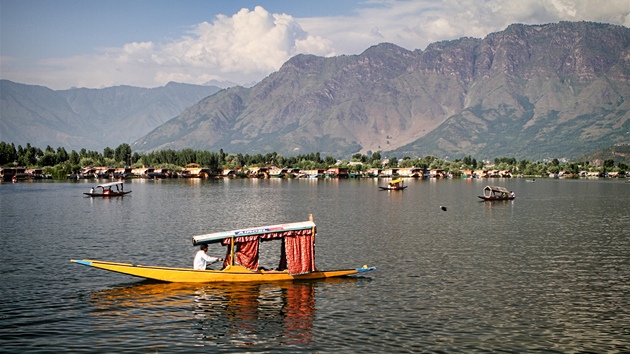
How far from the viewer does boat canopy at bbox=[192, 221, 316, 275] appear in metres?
38.5

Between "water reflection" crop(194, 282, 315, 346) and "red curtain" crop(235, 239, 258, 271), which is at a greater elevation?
"red curtain" crop(235, 239, 258, 271)

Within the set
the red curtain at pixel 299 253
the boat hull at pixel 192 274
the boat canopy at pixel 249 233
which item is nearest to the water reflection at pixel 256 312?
the boat hull at pixel 192 274

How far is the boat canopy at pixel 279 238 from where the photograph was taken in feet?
126

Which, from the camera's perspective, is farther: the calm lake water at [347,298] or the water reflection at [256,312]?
the water reflection at [256,312]

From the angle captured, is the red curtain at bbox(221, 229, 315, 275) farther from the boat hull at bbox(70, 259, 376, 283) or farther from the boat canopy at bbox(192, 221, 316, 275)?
the boat hull at bbox(70, 259, 376, 283)

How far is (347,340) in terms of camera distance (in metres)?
28.7

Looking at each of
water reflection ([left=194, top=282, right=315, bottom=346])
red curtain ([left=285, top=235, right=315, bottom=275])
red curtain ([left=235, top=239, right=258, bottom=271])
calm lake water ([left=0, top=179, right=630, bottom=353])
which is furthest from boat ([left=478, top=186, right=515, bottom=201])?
red curtain ([left=235, top=239, right=258, bottom=271])

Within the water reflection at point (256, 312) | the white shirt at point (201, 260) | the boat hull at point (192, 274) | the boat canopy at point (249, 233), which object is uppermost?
the boat canopy at point (249, 233)

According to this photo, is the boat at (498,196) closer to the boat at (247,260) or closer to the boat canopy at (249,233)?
the boat at (247,260)

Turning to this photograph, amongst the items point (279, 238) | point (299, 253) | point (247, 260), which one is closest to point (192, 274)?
point (247, 260)

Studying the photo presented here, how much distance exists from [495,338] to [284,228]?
1501cm

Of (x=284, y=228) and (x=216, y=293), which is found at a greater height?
(x=284, y=228)

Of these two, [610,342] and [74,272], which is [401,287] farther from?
[74,272]

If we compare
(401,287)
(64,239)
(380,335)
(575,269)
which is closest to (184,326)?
(380,335)
